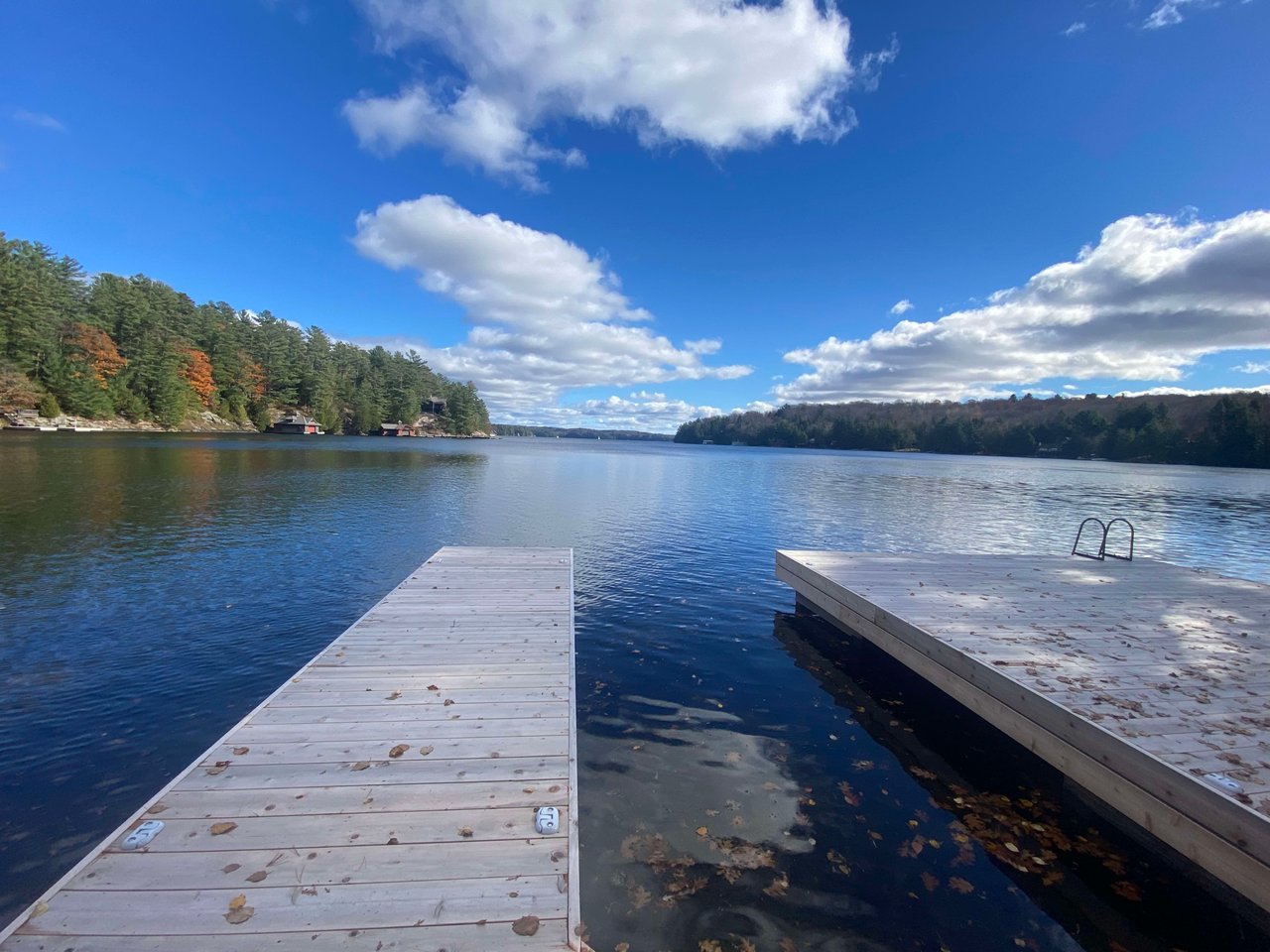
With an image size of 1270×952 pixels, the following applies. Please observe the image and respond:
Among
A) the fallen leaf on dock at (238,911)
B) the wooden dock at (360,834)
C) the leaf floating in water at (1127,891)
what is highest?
the fallen leaf on dock at (238,911)

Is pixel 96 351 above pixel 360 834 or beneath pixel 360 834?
above

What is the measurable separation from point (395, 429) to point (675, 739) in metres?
110

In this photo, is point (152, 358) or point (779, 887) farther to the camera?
point (152, 358)

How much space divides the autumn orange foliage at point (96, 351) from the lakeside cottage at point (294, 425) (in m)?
24.5

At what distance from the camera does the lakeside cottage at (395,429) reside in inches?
4060

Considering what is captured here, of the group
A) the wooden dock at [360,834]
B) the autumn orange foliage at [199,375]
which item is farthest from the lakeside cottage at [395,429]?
the wooden dock at [360,834]

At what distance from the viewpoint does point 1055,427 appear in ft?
374

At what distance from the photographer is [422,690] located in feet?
15.9

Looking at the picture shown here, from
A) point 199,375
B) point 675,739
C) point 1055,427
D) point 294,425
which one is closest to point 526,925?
point 675,739

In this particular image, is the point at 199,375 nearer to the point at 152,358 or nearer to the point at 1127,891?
the point at 152,358

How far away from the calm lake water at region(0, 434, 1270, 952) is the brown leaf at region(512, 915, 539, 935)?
1053mm

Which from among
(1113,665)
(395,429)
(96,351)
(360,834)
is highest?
(96,351)

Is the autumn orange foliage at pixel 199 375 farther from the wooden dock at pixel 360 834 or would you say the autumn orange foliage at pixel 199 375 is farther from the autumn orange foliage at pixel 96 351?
the wooden dock at pixel 360 834

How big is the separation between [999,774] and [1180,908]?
1566mm
